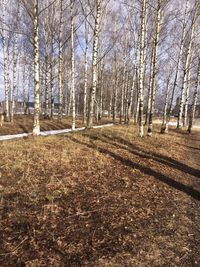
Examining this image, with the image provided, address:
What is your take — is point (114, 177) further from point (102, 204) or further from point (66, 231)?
point (66, 231)

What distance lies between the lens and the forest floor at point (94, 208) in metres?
3.93

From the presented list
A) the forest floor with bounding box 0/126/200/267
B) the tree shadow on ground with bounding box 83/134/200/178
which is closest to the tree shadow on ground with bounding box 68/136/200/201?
the forest floor with bounding box 0/126/200/267

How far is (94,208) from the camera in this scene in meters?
5.38

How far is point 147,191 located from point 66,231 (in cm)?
288

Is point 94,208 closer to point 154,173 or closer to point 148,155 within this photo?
point 154,173

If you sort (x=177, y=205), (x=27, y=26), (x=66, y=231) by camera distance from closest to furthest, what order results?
(x=66, y=231), (x=177, y=205), (x=27, y=26)

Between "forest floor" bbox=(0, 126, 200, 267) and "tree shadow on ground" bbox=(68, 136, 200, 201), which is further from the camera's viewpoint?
"tree shadow on ground" bbox=(68, 136, 200, 201)

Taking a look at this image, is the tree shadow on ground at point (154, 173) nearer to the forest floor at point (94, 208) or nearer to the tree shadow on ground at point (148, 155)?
the forest floor at point (94, 208)

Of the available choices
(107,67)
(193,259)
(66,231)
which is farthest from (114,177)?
(107,67)

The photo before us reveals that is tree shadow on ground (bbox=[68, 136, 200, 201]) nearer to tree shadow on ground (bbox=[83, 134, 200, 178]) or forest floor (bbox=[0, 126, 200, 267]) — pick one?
forest floor (bbox=[0, 126, 200, 267])

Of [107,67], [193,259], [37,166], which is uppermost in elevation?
[107,67]

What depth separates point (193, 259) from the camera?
3943 millimetres

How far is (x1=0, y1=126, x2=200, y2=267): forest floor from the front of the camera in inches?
155

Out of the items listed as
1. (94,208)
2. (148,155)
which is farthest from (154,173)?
(94,208)
